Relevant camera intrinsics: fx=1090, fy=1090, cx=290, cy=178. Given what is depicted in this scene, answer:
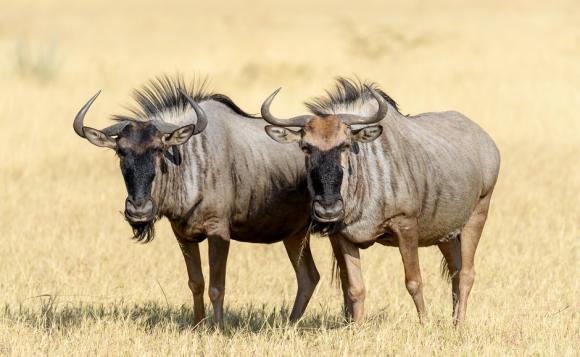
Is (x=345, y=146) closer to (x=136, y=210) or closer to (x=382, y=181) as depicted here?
(x=382, y=181)

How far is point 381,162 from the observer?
7742 millimetres

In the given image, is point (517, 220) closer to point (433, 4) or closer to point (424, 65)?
point (424, 65)

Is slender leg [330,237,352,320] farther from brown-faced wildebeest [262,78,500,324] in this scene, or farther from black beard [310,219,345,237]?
black beard [310,219,345,237]

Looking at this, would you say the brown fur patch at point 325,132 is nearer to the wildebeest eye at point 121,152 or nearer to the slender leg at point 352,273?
the slender leg at point 352,273

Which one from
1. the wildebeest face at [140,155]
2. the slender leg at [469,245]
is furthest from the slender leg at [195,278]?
the slender leg at [469,245]

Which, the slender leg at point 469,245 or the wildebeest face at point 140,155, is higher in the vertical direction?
the wildebeest face at point 140,155

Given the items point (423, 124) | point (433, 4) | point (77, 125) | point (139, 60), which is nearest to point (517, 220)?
point (423, 124)

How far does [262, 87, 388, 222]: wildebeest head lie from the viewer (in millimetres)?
7066

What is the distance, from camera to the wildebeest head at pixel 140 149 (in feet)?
23.8

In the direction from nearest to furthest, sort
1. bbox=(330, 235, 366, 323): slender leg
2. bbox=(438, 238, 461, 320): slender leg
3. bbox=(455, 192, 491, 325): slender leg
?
1. bbox=(330, 235, 366, 323): slender leg
2. bbox=(455, 192, 491, 325): slender leg
3. bbox=(438, 238, 461, 320): slender leg

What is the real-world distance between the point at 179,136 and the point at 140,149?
38cm

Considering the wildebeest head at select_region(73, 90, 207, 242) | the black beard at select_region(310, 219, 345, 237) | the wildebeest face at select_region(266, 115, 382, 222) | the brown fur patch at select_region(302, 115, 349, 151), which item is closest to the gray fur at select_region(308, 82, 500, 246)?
the black beard at select_region(310, 219, 345, 237)

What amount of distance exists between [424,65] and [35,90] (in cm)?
943

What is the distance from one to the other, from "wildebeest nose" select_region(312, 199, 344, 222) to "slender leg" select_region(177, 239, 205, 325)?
5.14ft
